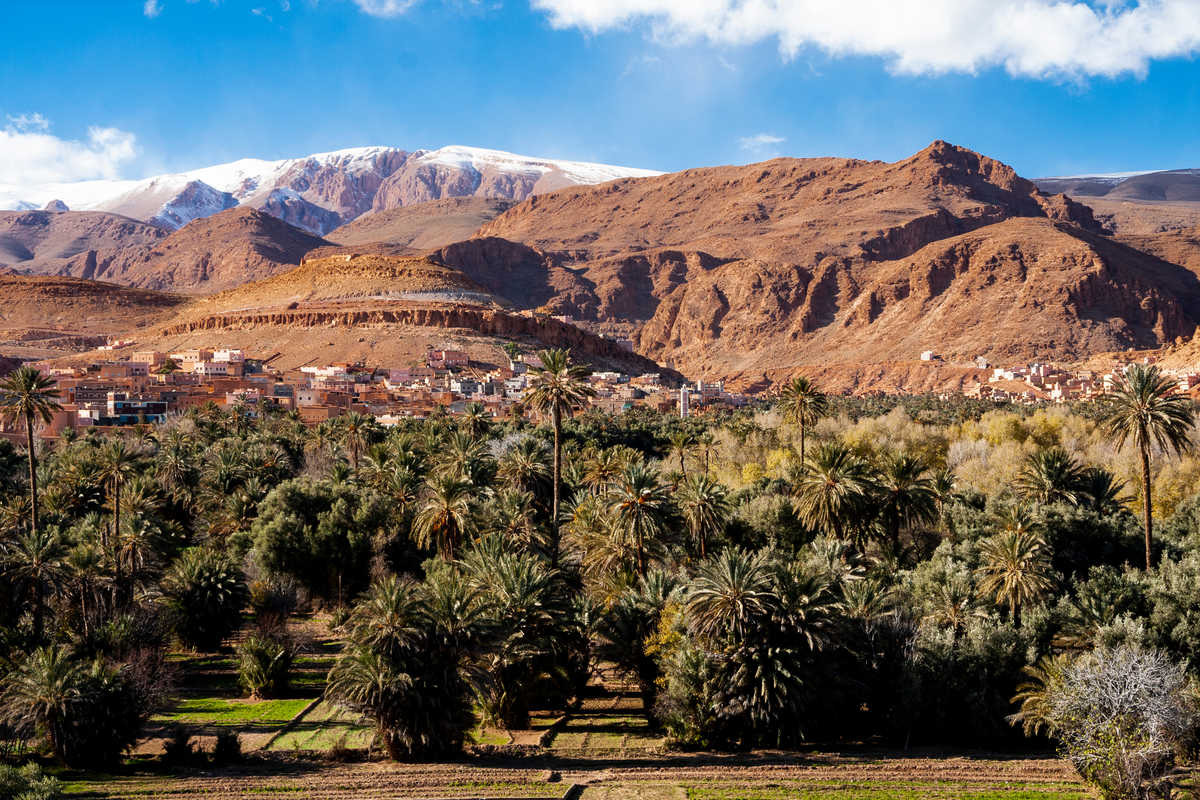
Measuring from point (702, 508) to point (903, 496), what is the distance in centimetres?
741

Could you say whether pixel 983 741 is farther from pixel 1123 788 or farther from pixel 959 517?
pixel 959 517

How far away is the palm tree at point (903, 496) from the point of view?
112 feet

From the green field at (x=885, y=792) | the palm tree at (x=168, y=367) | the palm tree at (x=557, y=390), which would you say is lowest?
the green field at (x=885, y=792)

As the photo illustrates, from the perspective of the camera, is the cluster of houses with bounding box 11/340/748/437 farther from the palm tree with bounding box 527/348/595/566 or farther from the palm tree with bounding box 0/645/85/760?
the palm tree with bounding box 0/645/85/760

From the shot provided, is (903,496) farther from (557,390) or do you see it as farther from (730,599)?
(557,390)

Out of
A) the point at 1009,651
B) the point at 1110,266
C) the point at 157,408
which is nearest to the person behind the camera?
the point at 1009,651

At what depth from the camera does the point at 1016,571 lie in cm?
2814

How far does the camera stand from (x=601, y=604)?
30469 mm

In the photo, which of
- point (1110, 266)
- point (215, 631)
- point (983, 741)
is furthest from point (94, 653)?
point (1110, 266)

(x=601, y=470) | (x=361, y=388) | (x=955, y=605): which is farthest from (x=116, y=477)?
(x=361, y=388)

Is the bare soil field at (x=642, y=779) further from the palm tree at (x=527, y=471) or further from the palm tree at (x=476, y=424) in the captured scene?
the palm tree at (x=476, y=424)

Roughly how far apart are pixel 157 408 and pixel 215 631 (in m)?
57.5

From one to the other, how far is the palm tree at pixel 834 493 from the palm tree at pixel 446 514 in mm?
12324

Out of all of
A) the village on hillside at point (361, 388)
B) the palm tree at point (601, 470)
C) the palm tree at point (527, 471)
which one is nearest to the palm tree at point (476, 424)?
the palm tree at point (601, 470)
